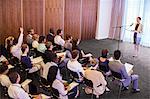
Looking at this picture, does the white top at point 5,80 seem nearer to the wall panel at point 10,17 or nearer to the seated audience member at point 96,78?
the seated audience member at point 96,78

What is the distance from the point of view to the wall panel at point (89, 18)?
33.4 ft

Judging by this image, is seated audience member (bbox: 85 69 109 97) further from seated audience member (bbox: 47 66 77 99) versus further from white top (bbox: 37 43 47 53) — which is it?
white top (bbox: 37 43 47 53)

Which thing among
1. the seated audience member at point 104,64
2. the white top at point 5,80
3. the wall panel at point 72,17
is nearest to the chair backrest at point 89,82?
the seated audience member at point 104,64

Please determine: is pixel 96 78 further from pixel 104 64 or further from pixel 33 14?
pixel 33 14

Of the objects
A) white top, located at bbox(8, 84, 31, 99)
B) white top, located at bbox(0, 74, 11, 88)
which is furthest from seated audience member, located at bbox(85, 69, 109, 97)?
white top, located at bbox(0, 74, 11, 88)

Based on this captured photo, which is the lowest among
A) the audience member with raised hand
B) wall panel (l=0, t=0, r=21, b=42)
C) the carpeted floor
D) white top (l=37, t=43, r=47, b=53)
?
the carpeted floor

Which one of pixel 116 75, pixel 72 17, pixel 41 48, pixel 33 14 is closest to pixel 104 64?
pixel 116 75

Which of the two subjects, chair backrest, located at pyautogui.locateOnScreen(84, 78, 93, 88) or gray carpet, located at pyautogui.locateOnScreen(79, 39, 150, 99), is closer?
chair backrest, located at pyautogui.locateOnScreen(84, 78, 93, 88)

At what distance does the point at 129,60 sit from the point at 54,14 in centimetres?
354

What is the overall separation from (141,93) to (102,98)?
99 cm

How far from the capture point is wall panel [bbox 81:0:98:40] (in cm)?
1017

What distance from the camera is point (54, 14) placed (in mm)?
9305

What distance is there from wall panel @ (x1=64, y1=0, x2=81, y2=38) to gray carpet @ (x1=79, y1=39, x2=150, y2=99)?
0.68 meters

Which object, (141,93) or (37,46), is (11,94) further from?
(141,93)
